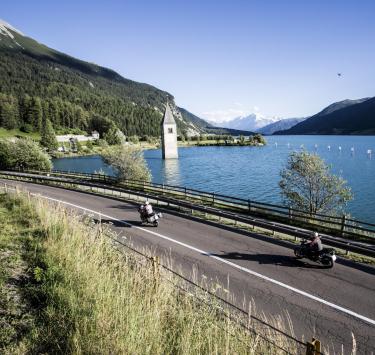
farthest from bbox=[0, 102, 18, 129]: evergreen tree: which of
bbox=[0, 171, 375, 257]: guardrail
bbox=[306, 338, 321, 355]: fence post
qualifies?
bbox=[306, 338, 321, 355]: fence post

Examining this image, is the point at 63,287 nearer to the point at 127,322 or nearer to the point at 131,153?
the point at 127,322

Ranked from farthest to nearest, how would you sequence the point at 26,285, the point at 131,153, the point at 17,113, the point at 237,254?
the point at 17,113
the point at 131,153
the point at 237,254
the point at 26,285

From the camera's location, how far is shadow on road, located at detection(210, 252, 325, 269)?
14.7 m

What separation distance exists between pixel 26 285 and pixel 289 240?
14286 mm

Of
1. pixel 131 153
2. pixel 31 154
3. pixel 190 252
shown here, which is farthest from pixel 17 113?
pixel 190 252

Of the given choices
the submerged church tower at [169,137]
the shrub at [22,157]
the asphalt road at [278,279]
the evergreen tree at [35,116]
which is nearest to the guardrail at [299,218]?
the asphalt road at [278,279]

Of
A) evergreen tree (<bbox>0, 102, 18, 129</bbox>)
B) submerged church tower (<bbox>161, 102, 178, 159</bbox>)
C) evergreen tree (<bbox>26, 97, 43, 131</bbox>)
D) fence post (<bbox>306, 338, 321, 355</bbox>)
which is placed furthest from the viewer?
evergreen tree (<bbox>26, 97, 43, 131</bbox>)

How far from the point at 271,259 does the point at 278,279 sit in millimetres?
2397

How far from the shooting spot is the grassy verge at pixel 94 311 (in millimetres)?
5367

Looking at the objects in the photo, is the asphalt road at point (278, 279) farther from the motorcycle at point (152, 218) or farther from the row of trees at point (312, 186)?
the row of trees at point (312, 186)

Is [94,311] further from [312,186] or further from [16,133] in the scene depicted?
[16,133]

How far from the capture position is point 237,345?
18.6ft

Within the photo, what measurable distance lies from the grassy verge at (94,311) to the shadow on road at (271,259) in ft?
24.6

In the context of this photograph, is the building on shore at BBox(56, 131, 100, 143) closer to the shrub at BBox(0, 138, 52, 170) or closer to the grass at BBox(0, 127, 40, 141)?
the grass at BBox(0, 127, 40, 141)
